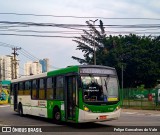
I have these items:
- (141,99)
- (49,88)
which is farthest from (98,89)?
(141,99)

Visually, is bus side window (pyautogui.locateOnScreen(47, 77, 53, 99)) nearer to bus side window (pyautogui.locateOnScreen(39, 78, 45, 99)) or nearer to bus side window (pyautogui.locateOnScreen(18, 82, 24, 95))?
bus side window (pyautogui.locateOnScreen(39, 78, 45, 99))

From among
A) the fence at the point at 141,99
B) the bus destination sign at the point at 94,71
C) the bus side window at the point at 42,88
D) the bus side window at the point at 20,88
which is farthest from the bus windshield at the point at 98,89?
the fence at the point at 141,99

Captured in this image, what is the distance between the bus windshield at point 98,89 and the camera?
52.2ft

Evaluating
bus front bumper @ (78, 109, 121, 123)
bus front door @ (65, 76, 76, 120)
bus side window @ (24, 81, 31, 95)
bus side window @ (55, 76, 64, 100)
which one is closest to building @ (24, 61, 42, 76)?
bus side window @ (24, 81, 31, 95)

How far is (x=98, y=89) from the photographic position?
16.1 m

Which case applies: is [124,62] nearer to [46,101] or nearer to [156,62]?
[156,62]

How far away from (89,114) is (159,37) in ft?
216

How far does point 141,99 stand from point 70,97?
70.2 ft

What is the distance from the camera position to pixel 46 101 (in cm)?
1980

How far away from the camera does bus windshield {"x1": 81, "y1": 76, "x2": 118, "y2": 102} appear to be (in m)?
15.9

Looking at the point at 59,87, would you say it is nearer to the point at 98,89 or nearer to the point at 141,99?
the point at 98,89

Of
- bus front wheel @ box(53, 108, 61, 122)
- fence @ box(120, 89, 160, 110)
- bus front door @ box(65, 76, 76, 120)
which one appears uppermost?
bus front door @ box(65, 76, 76, 120)

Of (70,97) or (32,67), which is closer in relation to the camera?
(70,97)

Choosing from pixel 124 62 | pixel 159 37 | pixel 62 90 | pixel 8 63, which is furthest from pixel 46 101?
pixel 8 63
